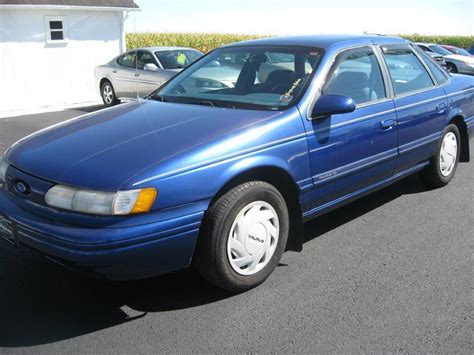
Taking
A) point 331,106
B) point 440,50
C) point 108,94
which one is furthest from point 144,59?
point 440,50

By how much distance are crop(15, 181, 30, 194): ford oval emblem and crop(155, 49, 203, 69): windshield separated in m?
8.33

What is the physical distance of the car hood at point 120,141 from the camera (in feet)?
9.49

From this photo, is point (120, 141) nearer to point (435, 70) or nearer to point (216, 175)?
point (216, 175)

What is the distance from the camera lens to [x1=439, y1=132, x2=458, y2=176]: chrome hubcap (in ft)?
17.3

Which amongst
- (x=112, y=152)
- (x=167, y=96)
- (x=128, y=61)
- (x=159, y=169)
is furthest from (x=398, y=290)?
(x=128, y=61)

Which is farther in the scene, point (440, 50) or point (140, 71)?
point (440, 50)

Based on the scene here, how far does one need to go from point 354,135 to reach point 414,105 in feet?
3.44

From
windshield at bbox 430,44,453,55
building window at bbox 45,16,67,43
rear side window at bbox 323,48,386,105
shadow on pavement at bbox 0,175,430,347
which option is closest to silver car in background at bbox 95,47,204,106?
building window at bbox 45,16,67,43

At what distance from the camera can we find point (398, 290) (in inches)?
131

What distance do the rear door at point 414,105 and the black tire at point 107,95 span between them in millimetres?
8881

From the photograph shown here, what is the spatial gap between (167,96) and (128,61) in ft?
27.6

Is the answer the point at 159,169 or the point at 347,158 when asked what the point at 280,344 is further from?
the point at 347,158

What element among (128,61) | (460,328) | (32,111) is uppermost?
(460,328)

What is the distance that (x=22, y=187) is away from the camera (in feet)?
10.3
